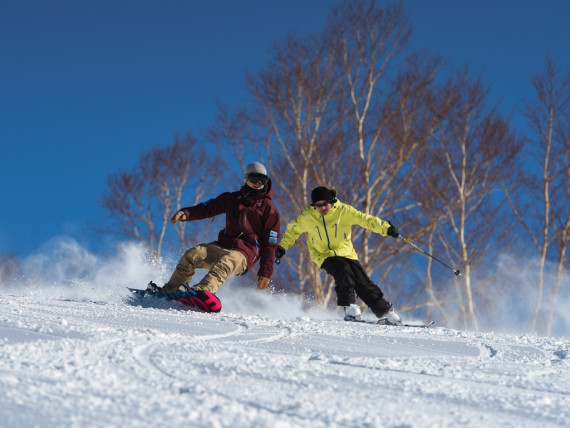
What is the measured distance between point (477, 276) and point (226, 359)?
10898mm

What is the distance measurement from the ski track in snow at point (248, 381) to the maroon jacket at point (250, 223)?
2.05 metres

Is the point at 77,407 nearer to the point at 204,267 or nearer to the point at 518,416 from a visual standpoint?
the point at 518,416

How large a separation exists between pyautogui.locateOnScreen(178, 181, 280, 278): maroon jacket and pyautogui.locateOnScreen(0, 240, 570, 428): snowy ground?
177 cm

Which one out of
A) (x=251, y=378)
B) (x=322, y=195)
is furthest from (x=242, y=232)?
(x=251, y=378)

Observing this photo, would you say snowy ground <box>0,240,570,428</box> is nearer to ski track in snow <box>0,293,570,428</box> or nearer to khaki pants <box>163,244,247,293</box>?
ski track in snow <box>0,293,570,428</box>

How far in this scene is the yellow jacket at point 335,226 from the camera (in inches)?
209

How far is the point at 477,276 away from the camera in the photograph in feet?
39.9

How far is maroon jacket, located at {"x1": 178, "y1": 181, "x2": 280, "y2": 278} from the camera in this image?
5266 millimetres

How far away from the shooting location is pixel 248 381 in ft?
5.93

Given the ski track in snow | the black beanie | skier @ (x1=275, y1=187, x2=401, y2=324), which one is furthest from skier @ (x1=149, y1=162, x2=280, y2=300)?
the ski track in snow

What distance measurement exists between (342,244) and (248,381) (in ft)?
11.9

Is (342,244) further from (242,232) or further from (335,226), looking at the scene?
(242,232)

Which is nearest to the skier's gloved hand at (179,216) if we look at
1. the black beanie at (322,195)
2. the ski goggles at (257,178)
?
the ski goggles at (257,178)

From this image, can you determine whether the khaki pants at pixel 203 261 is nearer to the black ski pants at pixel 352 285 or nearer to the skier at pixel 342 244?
the skier at pixel 342 244
